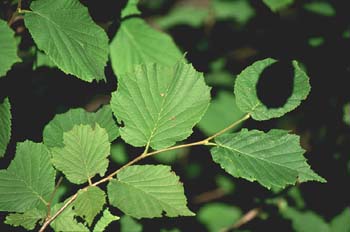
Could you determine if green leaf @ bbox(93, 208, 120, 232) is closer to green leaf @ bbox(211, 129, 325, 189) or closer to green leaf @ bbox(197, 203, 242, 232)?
green leaf @ bbox(211, 129, 325, 189)

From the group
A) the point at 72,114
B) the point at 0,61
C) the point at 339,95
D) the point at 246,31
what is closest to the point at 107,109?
the point at 72,114

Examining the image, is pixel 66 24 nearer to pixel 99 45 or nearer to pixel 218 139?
pixel 99 45

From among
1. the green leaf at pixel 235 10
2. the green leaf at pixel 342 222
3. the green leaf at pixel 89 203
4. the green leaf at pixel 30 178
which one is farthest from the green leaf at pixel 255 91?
the green leaf at pixel 235 10

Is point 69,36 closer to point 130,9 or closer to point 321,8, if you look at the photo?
point 130,9


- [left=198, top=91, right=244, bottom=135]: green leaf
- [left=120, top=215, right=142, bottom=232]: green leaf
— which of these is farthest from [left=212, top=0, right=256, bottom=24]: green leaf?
[left=120, top=215, right=142, bottom=232]: green leaf

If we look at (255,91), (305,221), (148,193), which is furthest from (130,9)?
(305,221)

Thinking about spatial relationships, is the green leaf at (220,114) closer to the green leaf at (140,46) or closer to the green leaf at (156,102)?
the green leaf at (140,46)

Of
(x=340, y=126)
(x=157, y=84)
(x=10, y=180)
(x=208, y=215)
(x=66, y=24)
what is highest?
(x=66, y=24)
